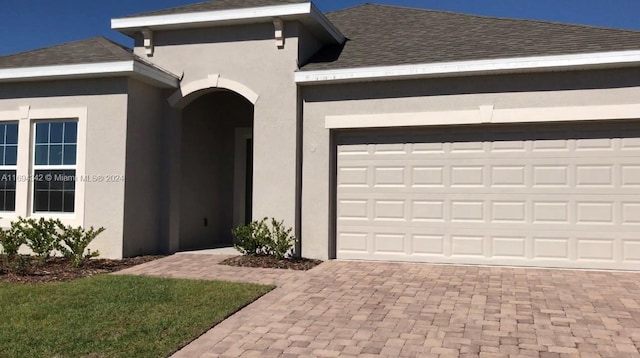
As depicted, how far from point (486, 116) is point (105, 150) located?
7.06m

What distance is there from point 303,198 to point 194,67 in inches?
141

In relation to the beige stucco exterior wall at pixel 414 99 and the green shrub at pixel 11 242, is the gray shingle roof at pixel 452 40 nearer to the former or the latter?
the beige stucco exterior wall at pixel 414 99

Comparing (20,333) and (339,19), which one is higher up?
(339,19)

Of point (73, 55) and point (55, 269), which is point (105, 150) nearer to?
point (73, 55)

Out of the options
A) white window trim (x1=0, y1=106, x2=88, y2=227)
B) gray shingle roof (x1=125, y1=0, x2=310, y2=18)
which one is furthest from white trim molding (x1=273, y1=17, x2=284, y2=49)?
white window trim (x1=0, y1=106, x2=88, y2=227)

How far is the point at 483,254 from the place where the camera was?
9.62 meters

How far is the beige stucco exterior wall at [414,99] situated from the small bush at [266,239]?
0.46 metres

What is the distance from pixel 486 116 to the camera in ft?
31.2

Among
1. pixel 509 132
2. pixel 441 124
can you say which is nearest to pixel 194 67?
pixel 441 124

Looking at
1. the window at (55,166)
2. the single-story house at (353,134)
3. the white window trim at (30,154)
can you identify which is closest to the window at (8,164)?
the single-story house at (353,134)

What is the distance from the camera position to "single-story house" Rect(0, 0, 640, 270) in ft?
30.1

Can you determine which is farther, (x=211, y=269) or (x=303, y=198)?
(x=303, y=198)

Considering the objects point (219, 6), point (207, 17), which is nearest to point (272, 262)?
point (207, 17)

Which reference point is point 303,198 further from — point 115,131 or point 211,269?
point 115,131
